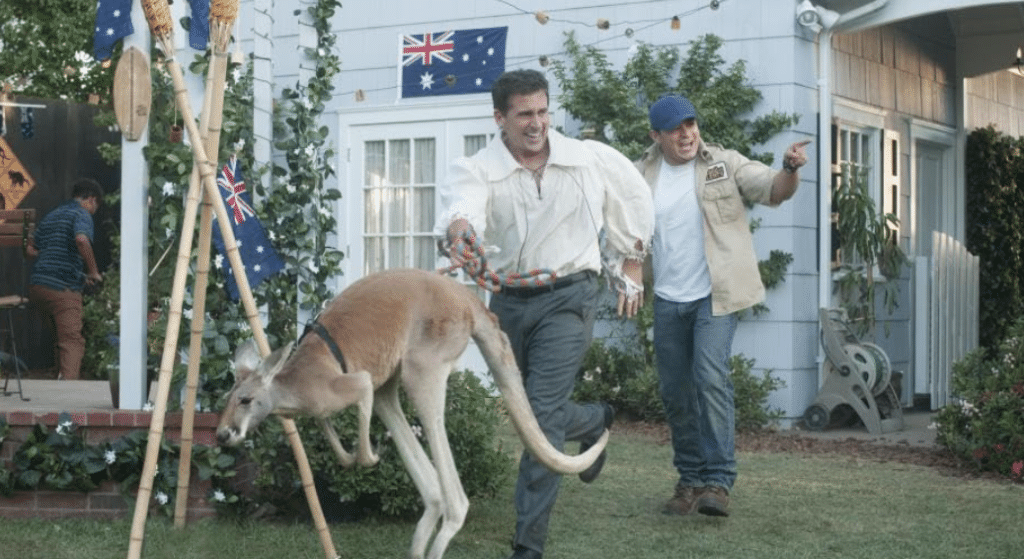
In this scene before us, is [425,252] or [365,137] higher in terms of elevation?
[365,137]

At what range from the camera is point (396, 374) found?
5352 millimetres

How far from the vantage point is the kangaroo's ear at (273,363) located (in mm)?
4754

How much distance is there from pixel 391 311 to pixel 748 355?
669cm

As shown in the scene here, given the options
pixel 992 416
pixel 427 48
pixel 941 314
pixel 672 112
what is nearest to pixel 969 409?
pixel 992 416

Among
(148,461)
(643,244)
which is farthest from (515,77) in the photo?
(148,461)

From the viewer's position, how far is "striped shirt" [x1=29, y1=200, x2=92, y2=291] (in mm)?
12180

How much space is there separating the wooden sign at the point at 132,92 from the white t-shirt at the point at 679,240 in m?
2.40

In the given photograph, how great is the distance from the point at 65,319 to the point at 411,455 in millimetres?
7531

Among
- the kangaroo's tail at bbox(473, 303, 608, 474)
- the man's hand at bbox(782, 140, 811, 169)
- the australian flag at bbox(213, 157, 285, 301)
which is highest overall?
the man's hand at bbox(782, 140, 811, 169)

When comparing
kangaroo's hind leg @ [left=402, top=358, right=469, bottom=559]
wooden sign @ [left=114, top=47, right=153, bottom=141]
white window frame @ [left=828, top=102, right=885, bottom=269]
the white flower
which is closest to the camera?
kangaroo's hind leg @ [left=402, top=358, right=469, bottom=559]

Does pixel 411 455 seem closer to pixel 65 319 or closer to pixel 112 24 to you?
pixel 112 24

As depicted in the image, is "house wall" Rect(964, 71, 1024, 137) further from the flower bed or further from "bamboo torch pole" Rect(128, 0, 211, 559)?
"bamboo torch pole" Rect(128, 0, 211, 559)

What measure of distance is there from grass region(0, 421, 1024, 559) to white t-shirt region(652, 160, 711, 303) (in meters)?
1.06

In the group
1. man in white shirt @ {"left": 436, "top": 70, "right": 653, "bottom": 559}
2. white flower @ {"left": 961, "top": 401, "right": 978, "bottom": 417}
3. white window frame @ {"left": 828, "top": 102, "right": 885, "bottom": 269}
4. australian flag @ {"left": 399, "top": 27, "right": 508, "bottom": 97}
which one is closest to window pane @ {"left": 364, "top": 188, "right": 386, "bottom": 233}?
australian flag @ {"left": 399, "top": 27, "right": 508, "bottom": 97}
